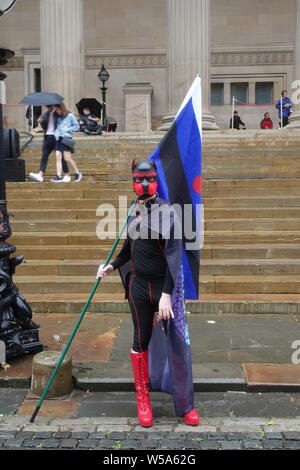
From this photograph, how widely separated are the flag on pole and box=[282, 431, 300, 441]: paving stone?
4.37 ft

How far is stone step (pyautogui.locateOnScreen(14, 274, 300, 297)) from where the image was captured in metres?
7.07

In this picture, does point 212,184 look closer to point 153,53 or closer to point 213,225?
point 213,225

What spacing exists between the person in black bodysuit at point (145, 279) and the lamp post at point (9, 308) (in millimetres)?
1554

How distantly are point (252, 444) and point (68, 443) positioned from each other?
1.28m

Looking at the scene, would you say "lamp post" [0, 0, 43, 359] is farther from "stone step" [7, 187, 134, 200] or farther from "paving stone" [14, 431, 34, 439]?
"stone step" [7, 187, 134, 200]

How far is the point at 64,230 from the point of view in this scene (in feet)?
28.2

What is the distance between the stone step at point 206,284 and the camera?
7.07 metres

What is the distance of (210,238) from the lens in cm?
816

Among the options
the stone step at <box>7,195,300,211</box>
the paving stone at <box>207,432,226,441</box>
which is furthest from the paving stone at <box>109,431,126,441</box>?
the stone step at <box>7,195,300,211</box>

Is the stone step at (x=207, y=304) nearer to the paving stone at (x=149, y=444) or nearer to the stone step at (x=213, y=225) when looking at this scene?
the stone step at (x=213, y=225)

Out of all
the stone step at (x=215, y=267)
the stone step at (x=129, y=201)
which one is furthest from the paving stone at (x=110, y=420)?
the stone step at (x=129, y=201)

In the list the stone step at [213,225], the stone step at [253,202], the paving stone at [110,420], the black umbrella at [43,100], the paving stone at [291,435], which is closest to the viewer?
the paving stone at [291,435]

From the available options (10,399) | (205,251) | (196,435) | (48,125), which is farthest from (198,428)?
(48,125)

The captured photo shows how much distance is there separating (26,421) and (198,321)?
2.83 meters
